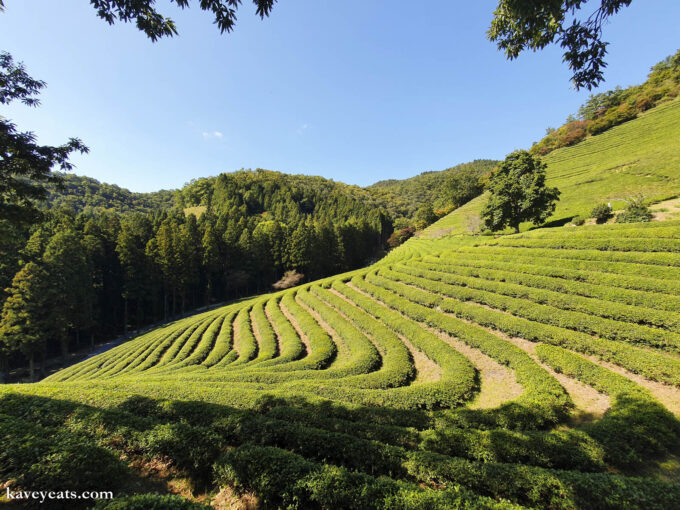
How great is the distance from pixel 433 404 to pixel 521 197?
28.5m

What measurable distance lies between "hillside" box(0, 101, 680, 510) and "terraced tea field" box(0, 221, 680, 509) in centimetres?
4

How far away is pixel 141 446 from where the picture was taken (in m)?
4.08

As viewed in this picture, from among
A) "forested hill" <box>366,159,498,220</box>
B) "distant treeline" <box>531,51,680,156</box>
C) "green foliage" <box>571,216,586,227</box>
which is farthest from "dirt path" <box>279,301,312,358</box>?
"forested hill" <box>366,159,498,220</box>

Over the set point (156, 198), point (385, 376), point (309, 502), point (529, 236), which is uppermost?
point (156, 198)

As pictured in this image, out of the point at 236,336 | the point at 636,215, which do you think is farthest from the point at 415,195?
the point at 236,336

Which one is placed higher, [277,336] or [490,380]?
[490,380]

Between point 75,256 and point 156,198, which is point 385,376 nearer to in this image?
point 75,256

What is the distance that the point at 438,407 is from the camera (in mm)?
7211

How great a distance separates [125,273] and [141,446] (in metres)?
41.9

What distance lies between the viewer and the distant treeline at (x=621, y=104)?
49125mm

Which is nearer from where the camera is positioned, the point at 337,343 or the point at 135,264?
the point at 337,343

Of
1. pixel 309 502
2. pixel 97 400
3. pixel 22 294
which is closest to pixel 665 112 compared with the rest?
pixel 309 502

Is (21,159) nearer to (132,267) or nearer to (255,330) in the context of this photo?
(255,330)

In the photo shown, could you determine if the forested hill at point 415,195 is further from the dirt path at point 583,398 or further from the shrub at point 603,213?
the dirt path at point 583,398
